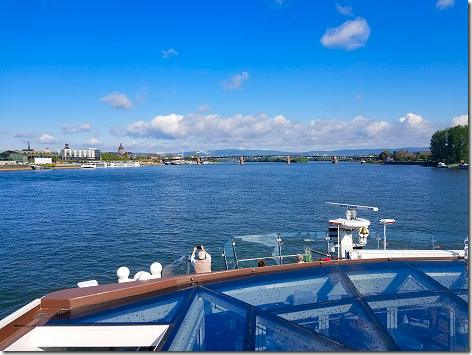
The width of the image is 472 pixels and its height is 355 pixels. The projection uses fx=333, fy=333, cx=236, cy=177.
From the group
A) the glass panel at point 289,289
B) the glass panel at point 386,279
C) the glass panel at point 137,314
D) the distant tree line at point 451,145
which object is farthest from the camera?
the distant tree line at point 451,145

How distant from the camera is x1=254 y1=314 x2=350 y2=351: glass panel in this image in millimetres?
3287

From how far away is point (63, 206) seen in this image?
1491 inches

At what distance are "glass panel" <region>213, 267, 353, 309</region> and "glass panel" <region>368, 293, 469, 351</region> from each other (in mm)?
584

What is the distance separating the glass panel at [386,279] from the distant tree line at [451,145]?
12048 centimetres

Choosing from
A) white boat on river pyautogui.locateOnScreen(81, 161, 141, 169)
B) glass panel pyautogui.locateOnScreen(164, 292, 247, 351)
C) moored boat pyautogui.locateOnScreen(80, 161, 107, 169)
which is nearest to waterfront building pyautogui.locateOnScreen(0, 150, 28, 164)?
moored boat pyautogui.locateOnScreen(80, 161, 107, 169)

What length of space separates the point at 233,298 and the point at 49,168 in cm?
17533

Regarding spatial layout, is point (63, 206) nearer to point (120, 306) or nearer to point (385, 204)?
point (385, 204)

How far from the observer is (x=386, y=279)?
482 centimetres

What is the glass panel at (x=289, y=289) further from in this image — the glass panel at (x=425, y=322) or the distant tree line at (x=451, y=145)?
the distant tree line at (x=451, y=145)

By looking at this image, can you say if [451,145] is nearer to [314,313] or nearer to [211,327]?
[314,313]

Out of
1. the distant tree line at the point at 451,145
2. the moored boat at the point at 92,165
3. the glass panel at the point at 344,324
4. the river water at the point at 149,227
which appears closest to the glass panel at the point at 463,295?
the glass panel at the point at 344,324

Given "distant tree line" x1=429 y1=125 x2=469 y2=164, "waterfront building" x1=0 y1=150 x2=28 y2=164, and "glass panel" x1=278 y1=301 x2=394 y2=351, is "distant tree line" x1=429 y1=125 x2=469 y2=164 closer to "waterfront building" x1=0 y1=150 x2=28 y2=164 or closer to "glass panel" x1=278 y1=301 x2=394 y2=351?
"glass panel" x1=278 y1=301 x2=394 y2=351

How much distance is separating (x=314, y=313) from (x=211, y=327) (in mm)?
1198

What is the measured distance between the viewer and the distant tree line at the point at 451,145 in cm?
10812
